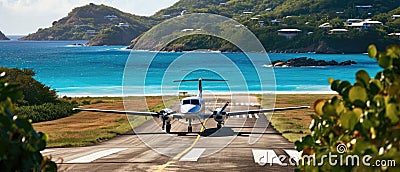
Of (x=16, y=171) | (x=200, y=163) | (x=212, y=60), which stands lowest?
(x=212, y=60)

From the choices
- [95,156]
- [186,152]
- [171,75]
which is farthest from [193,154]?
[171,75]

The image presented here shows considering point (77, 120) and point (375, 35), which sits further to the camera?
point (375, 35)

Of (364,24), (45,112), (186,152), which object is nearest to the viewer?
(186,152)

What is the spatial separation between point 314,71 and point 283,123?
9037 centimetres

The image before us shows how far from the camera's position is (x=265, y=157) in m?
20.0

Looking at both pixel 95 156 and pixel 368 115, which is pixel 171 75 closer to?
pixel 95 156

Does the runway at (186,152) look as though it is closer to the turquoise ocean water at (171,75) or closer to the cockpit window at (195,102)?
the cockpit window at (195,102)

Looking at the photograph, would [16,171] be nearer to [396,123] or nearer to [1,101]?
[1,101]

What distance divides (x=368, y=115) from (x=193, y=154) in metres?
17.6

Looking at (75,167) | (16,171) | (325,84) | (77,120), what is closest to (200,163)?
(75,167)

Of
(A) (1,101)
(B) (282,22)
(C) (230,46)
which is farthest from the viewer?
(B) (282,22)

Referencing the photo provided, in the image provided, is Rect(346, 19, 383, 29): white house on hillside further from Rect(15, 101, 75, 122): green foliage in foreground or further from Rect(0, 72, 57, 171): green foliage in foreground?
Rect(0, 72, 57, 171): green foliage in foreground

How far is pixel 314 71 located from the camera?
12262 centimetres

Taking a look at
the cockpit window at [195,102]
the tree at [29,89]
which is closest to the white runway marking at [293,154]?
the cockpit window at [195,102]
